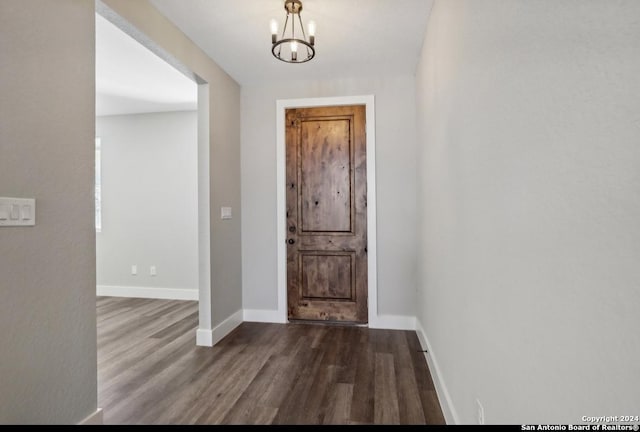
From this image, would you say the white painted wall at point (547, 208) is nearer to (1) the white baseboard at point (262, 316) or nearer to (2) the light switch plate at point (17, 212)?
(2) the light switch plate at point (17, 212)

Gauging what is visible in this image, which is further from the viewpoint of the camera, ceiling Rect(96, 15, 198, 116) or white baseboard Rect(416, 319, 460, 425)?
ceiling Rect(96, 15, 198, 116)

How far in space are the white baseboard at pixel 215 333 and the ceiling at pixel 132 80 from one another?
2.58 m

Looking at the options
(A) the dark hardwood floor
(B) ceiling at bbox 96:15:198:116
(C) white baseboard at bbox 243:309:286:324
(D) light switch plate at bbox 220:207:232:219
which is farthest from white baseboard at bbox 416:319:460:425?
(B) ceiling at bbox 96:15:198:116

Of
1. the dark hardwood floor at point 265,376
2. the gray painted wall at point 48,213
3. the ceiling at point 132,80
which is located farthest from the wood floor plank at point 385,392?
the ceiling at point 132,80

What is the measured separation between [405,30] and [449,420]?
2684mm

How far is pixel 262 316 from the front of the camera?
3553mm

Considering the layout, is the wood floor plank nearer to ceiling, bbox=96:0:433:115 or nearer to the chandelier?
the chandelier

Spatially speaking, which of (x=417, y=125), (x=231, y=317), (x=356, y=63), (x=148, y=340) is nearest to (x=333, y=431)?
(x=231, y=317)

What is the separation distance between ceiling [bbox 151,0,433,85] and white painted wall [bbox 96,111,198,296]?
74.8 inches

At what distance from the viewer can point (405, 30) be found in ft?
8.27

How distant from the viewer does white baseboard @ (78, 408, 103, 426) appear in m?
1.63

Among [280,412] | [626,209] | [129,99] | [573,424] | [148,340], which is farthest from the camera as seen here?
[129,99]

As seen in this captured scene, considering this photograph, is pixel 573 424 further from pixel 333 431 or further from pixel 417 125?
pixel 417 125

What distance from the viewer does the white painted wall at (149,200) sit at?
4629 mm
